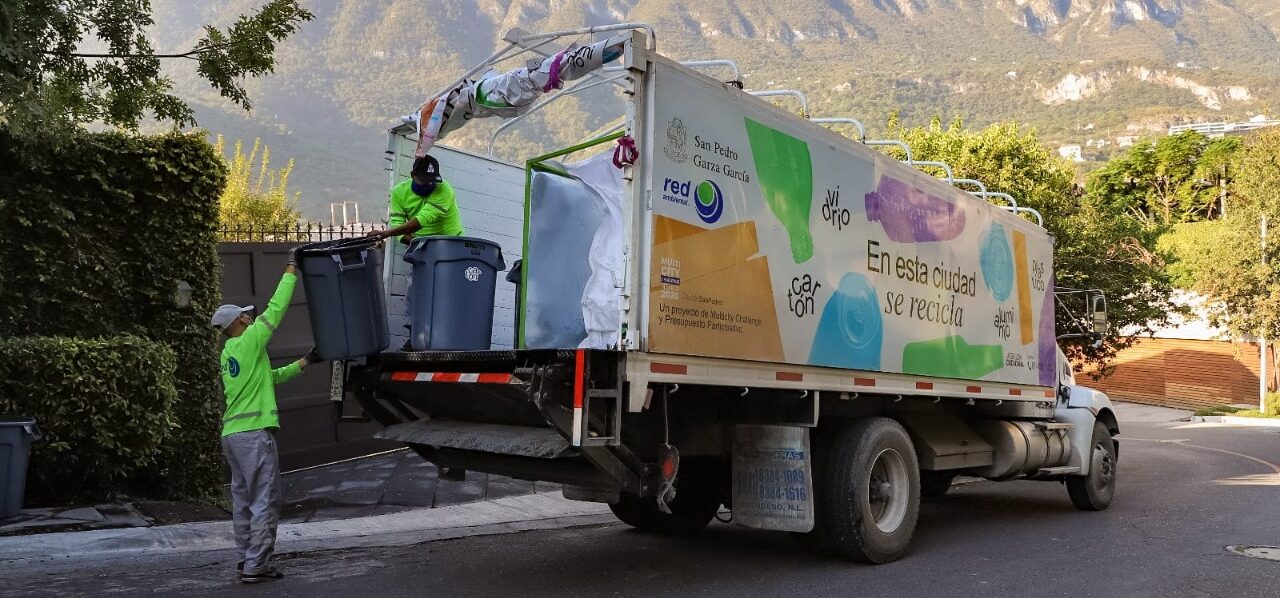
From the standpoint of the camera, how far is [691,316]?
223 inches

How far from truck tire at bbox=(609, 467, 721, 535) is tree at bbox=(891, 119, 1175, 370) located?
40.8ft

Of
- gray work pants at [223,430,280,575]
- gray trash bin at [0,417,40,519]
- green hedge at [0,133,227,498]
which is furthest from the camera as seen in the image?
green hedge at [0,133,227,498]

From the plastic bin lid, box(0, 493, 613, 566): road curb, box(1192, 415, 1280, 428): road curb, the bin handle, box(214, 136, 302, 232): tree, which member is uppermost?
box(214, 136, 302, 232): tree

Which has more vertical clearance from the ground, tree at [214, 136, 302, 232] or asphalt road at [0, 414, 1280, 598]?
tree at [214, 136, 302, 232]

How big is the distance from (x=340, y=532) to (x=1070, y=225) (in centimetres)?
1657

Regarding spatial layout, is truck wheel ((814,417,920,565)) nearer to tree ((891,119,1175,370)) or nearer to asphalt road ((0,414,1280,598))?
asphalt road ((0,414,1280,598))

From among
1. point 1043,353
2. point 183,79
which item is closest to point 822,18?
point 183,79

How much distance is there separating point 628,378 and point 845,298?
2.21 metres

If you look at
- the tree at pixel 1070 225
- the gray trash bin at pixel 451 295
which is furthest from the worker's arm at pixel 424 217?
the tree at pixel 1070 225

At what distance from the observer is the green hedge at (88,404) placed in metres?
7.76

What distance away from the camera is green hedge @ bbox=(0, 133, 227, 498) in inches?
332

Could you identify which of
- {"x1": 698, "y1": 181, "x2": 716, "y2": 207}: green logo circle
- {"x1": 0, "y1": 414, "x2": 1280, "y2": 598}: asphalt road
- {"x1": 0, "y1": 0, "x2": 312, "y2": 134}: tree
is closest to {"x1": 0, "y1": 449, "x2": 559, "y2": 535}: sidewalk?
{"x1": 0, "y1": 414, "x2": 1280, "y2": 598}: asphalt road

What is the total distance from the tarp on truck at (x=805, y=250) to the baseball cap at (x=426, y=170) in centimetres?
188

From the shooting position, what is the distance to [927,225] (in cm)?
801
